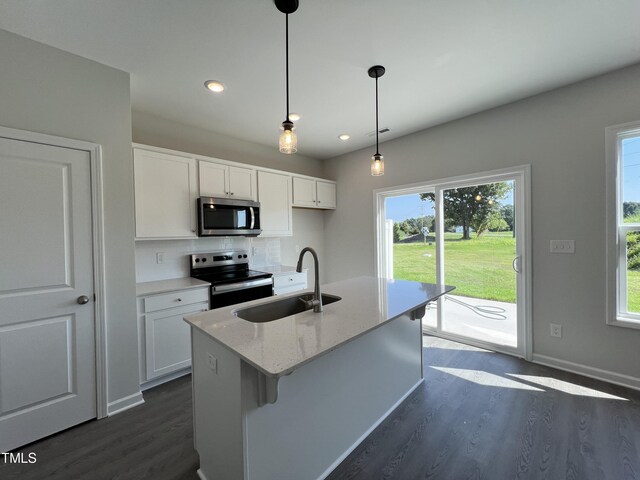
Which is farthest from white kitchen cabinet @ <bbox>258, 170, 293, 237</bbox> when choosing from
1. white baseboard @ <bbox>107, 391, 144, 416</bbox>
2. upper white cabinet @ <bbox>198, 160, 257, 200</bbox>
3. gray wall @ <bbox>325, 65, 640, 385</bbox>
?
gray wall @ <bbox>325, 65, 640, 385</bbox>

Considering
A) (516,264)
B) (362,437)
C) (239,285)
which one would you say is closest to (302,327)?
(362,437)

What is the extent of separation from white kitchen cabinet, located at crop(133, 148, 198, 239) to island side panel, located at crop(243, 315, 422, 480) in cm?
209

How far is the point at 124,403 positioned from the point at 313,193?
10.6ft

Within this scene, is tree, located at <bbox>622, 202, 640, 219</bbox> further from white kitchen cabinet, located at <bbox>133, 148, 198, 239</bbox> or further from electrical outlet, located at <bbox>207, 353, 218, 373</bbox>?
white kitchen cabinet, located at <bbox>133, 148, 198, 239</bbox>

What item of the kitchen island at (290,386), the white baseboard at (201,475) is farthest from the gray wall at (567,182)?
the white baseboard at (201,475)

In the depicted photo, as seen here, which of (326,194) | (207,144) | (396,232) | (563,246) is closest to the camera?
(563,246)

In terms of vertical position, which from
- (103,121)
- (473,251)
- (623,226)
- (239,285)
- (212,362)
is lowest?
(212,362)

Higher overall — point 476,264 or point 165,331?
point 476,264

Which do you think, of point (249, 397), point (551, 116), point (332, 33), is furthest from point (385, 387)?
point (551, 116)

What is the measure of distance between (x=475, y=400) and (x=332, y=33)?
295 cm

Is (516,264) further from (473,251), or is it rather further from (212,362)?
(212,362)

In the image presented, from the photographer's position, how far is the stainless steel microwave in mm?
2881

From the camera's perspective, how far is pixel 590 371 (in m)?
2.42

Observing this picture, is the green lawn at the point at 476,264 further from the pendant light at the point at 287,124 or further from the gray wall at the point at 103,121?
the gray wall at the point at 103,121
